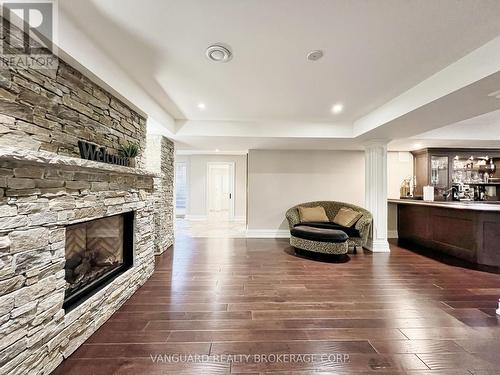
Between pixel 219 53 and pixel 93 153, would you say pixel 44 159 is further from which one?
pixel 219 53

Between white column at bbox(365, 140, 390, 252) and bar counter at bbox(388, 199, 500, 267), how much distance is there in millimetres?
817

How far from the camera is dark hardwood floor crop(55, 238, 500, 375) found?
1.56 meters

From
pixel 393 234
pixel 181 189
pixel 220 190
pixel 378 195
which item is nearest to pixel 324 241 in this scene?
pixel 378 195

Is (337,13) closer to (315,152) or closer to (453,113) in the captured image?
(453,113)

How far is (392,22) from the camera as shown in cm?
162

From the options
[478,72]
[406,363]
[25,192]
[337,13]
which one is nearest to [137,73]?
[25,192]

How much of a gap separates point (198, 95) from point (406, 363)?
336 cm

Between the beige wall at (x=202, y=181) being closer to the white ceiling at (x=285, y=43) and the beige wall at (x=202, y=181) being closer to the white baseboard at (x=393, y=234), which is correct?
the white baseboard at (x=393, y=234)

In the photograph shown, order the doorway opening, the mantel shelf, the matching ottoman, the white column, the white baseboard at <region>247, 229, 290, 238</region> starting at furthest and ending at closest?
the doorway opening < the white baseboard at <region>247, 229, 290, 238</region> < the white column < the matching ottoman < the mantel shelf

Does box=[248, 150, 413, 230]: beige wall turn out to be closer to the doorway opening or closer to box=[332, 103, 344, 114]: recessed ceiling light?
box=[332, 103, 344, 114]: recessed ceiling light

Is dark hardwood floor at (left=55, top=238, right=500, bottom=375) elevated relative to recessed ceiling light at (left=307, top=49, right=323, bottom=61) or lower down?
lower down

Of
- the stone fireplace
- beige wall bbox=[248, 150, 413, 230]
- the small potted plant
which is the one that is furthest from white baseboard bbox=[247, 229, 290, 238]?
the small potted plant

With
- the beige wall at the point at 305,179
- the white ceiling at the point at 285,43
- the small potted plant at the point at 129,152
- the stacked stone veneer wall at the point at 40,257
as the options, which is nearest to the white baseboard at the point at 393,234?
the beige wall at the point at 305,179

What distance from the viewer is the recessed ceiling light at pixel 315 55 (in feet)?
6.54
